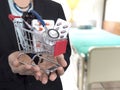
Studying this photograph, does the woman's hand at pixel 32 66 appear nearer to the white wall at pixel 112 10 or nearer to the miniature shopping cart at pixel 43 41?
the miniature shopping cart at pixel 43 41

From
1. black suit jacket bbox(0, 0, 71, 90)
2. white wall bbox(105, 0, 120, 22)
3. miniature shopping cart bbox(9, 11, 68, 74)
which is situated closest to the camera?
miniature shopping cart bbox(9, 11, 68, 74)

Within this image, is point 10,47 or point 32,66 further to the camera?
point 10,47

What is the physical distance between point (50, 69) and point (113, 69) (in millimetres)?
1263

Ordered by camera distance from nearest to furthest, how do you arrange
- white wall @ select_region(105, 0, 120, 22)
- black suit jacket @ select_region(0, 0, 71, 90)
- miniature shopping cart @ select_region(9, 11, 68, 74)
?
miniature shopping cart @ select_region(9, 11, 68, 74)
black suit jacket @ select_region(0, 0, 71, 90)
white wall @ select_region(105, 0, 120, 22)

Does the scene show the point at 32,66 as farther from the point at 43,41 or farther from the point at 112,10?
the point at 112,10

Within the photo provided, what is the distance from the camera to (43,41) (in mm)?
588

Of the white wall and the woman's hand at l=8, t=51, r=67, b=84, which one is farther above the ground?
the woman's hand at l=8, t=51, r=67, b=84

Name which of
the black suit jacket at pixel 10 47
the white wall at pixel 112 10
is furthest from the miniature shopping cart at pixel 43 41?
Answer: the white wall at pixel 112 10

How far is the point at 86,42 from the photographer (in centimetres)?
257

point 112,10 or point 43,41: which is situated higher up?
point 43,41

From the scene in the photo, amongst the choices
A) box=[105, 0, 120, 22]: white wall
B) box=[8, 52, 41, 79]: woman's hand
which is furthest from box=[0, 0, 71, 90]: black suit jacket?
box=[105, 0, 120, 22]: white wall

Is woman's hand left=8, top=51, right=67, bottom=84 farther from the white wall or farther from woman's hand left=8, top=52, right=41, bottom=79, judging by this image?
the white wall

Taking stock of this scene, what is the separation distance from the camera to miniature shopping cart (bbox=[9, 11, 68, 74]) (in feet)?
1.89

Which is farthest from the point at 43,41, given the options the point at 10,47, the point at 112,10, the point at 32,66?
the point at 112,10
